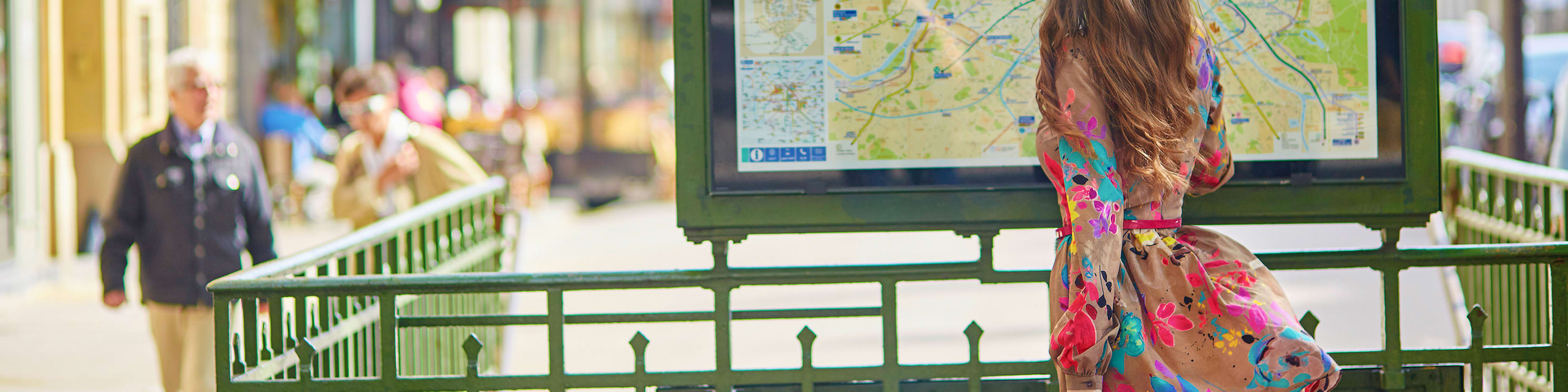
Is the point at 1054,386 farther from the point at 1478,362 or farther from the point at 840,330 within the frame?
the point at 840,330

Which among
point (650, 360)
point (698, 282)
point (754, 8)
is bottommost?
point (650, 360)

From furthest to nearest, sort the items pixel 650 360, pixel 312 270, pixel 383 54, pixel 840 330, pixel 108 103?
pixel 383 54 < pixel 108 103 < pixel 840 330 < pixel 650 360 < pixel 312 270

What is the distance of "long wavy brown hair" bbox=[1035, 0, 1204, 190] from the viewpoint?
2.32 meters

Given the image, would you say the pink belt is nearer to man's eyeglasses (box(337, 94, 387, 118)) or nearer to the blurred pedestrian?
the blurred pedestrian

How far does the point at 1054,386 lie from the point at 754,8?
113cm

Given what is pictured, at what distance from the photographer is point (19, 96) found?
856 centimetres

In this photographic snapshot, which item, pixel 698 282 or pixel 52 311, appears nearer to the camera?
pixel 698 282

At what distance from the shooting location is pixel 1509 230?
453 centimetres

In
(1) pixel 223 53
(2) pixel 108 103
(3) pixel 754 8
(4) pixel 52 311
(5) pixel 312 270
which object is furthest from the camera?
(1) pixel 223 53

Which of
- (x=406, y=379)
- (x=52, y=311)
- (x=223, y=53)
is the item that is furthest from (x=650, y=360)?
(x=223, y=53)

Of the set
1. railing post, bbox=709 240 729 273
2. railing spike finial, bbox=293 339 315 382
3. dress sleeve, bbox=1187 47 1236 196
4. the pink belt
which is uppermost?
dress sleeve, bbox=1187 47 1236 196

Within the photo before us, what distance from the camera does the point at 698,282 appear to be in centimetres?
308

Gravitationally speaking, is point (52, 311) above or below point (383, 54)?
below

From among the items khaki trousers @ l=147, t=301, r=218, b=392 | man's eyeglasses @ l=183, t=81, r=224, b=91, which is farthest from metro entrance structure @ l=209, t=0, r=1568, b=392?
man's eyeglasses @ l=183, t=81, r=224, b=91
